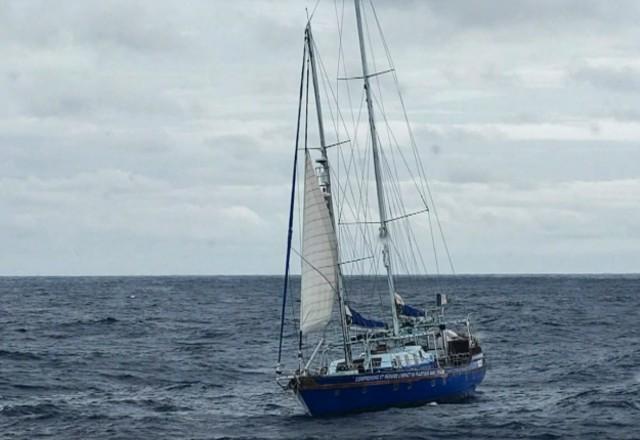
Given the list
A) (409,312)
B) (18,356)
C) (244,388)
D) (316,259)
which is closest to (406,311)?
(409,312)

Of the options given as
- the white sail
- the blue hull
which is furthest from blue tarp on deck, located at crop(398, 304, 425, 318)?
the white sail

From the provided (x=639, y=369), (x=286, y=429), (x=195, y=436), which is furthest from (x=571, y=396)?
(x=195, y=436)

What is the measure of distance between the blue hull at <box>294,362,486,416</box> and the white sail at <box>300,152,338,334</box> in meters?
2.79

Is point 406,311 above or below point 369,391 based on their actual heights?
above

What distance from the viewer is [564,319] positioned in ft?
425

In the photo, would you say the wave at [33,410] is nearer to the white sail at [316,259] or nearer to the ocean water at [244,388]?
the ocean water at [244,388]

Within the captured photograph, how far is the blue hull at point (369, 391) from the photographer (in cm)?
5459

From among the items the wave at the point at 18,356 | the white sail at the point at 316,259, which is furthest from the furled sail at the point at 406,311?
the wave at the point at 18,356

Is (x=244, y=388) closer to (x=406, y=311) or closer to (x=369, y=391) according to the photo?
(x=406, y=311)

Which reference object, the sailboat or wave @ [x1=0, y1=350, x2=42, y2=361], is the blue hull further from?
wave @ [x1=0, y1=350, x2=42, y2=361]

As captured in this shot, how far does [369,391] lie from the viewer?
5522cm

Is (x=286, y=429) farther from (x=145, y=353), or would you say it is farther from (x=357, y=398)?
(x=145, y=353)

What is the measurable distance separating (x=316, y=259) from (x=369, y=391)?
701 centimetres

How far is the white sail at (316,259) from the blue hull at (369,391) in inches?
110
